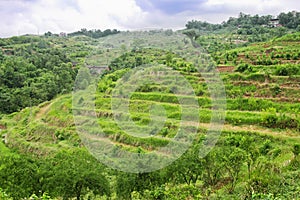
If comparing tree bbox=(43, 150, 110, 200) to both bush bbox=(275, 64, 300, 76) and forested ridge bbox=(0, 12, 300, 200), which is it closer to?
forested ridge bbox=(0, 12, 300, 200)

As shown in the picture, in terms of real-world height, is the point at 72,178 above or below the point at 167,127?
above

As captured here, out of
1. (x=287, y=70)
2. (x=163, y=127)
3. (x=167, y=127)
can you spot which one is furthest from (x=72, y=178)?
(x=287, y=70)

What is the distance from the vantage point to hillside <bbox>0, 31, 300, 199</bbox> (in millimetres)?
12219

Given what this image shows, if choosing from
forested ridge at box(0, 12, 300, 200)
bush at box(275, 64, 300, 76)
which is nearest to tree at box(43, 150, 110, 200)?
forested ridge at box(0, 12, 300, 200)

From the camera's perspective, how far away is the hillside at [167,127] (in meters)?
12.2

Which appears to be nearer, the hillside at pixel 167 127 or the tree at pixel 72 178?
the tree at pixel 72 178

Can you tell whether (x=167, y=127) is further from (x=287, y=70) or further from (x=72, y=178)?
(x=72, y=178)

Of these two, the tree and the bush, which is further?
the bush

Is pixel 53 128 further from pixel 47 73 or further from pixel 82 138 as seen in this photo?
pixel 47 73

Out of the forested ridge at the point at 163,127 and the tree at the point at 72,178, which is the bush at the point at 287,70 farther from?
the tree at the point at 72,178

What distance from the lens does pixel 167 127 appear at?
71.5ft

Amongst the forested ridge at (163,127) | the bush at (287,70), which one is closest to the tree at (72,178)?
the forested ridge at (163,127)

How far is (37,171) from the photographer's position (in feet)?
40.9

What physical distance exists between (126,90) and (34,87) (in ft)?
62.8
